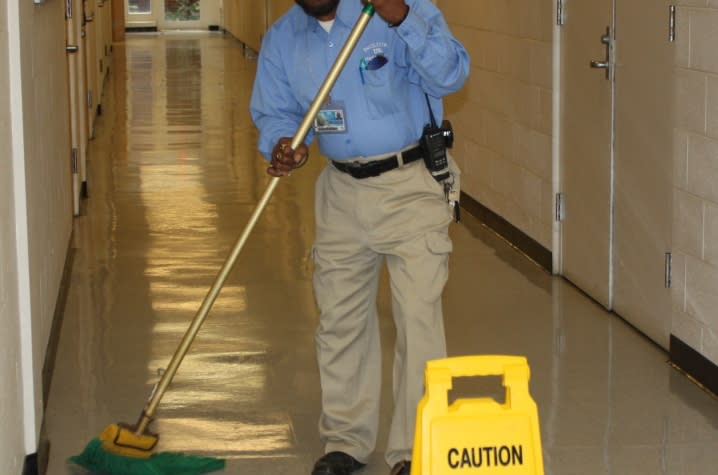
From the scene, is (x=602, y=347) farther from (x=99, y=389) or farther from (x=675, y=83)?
(x=99, y=389)

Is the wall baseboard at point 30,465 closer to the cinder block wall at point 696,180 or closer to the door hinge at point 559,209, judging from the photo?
the cinder block wall at point 696,180

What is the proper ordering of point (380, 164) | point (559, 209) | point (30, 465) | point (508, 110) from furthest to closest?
point (508, 110)
point (559, 209)
point (30, 465)
point (380, 164)

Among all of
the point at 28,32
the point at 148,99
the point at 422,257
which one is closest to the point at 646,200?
the point at 422,257

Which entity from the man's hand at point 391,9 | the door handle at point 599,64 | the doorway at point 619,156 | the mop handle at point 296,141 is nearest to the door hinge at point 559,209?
the doorway at point 619,156

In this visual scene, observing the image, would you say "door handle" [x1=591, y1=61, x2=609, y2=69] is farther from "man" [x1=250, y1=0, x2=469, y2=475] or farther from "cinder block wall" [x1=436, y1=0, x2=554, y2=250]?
"man" [x1=250, y1=0, x2=469, y2=475]

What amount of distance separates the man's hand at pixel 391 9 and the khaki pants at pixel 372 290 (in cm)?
51

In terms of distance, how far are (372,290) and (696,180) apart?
1.48 metres

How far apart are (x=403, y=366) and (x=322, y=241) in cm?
43

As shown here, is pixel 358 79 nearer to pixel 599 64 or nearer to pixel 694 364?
pixel 694 364

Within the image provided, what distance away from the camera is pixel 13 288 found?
3635 millimetres

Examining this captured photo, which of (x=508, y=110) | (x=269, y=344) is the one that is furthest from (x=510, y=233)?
(x=269, y=344)

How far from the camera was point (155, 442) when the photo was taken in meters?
3.79

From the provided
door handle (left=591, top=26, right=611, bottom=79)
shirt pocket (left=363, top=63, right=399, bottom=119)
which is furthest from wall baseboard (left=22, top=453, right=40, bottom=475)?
door handle (left=591, top=26, right=611, bottom=79)

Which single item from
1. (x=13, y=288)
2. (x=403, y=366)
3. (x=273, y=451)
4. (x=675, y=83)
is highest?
(x=675, y=83)
